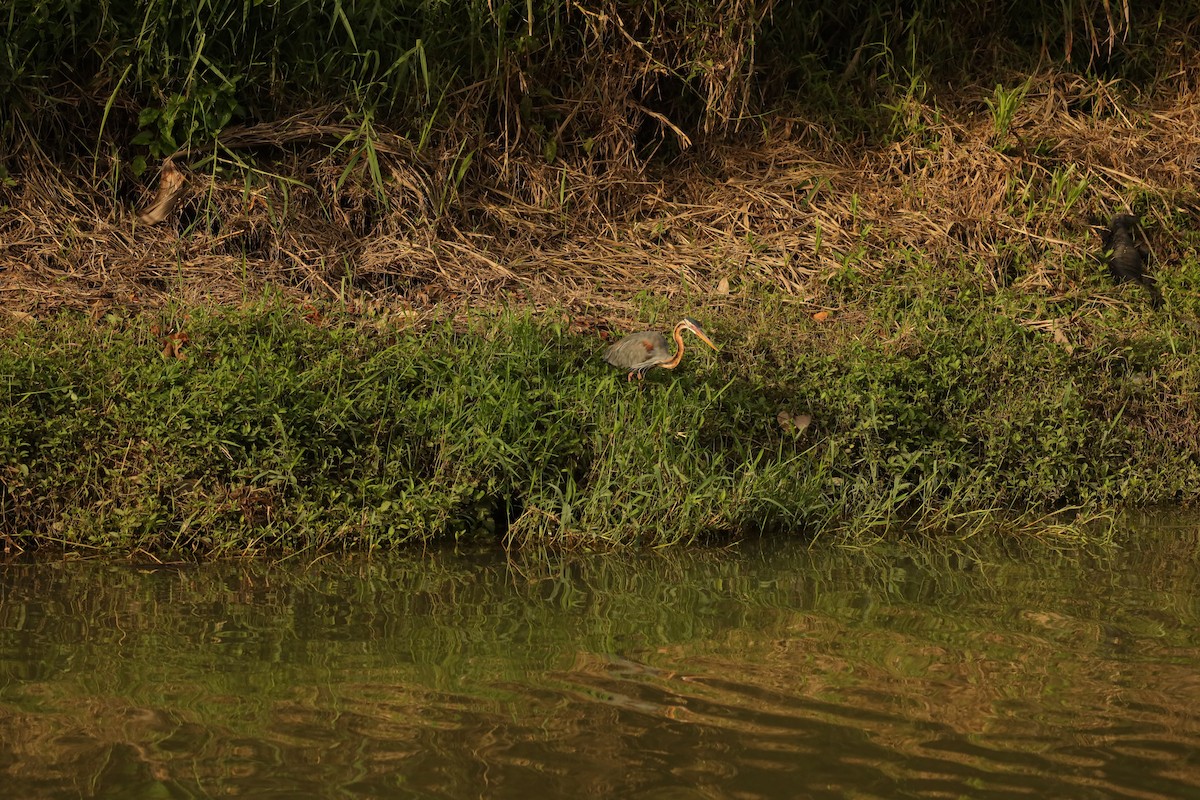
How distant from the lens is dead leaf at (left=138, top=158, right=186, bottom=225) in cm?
665

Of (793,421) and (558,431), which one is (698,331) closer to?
(793,421)

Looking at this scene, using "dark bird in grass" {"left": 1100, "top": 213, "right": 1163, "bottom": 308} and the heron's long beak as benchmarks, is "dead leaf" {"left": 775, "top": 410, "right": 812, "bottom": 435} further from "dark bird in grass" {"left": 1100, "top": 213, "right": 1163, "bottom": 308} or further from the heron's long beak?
"dark bird in grass" {"left": 1100, "top": 213, "right": 1163, "bottom": 308}

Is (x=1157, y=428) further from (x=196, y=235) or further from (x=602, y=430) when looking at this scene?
(x=196, y=235)

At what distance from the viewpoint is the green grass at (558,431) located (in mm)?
4938

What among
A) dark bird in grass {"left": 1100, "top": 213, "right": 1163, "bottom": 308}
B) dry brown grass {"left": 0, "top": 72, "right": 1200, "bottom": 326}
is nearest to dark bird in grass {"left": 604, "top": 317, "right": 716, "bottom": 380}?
dry brown grass {"left": 0, "top": 72, "right": 1200, "bottom": 326}

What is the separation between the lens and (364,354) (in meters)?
5.63

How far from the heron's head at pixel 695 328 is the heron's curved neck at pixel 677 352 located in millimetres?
18

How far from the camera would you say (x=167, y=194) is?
6656 mm

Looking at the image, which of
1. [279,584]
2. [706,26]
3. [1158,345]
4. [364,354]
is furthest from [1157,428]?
[279,584]

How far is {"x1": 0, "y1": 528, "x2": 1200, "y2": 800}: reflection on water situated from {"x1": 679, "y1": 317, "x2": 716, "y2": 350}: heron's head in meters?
1.12

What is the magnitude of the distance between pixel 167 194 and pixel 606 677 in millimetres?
4092

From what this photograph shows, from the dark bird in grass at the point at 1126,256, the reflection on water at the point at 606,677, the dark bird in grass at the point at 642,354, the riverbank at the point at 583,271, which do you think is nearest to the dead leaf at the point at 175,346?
the riverbank at the point at 583,271

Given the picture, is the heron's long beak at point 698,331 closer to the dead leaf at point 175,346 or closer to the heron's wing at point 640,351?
the heron's wing at point 640,351

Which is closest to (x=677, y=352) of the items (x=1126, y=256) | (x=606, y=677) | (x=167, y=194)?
(x=606, y=677)
